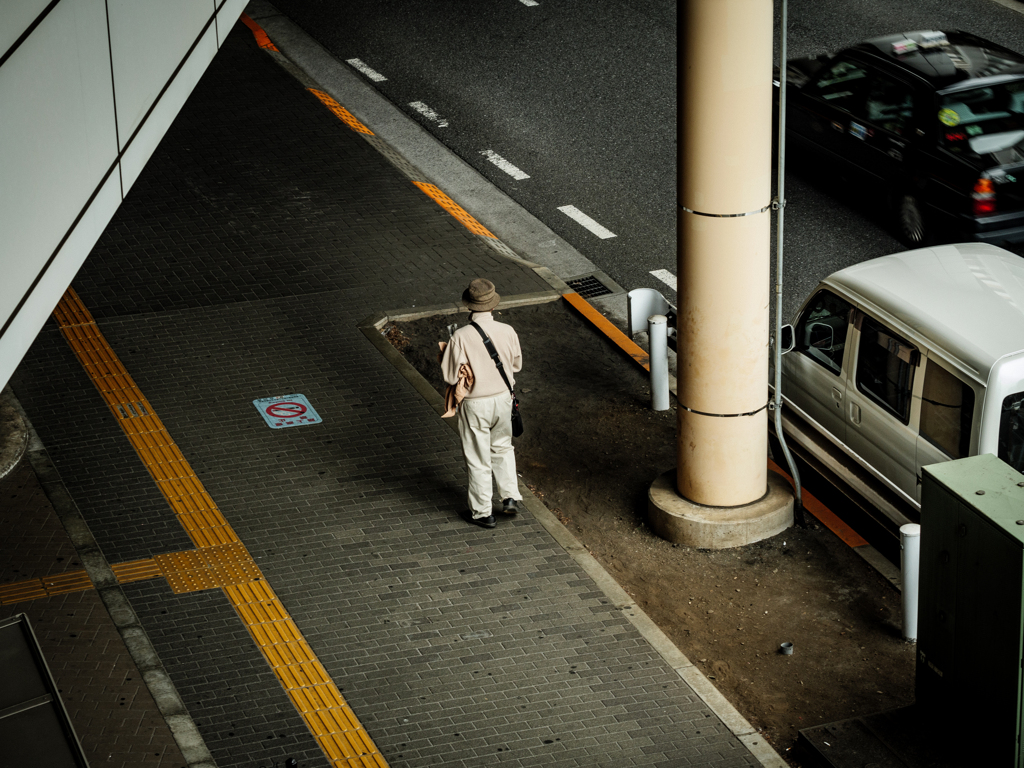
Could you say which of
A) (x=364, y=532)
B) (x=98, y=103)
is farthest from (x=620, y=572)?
(x=98, y=103)

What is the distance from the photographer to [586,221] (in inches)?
541

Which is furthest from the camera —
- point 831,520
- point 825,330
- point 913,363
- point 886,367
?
point 831,520

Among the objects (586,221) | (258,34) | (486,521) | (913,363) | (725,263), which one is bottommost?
(486,521)

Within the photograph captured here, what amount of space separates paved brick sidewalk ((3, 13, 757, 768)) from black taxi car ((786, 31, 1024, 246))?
3766mm

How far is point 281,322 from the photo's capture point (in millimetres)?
11516

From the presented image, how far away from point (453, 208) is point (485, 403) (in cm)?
604

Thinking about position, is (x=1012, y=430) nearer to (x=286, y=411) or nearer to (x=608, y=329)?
(x=608, y=329)

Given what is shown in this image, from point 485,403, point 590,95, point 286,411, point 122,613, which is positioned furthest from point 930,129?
point 122,613

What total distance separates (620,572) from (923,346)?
8.41 ft

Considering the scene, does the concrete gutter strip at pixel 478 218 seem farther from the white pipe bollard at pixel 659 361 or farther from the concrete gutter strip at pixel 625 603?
the white pipe bollard at pixel 659 361

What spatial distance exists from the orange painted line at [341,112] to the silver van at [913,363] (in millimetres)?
8626

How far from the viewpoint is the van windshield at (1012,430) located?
729cm

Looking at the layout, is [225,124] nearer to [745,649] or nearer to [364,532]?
[364,532]

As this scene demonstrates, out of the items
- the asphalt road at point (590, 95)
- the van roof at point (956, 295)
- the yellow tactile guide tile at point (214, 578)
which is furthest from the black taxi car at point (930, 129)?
the yellow tactile guide tile at point (214, 578)
